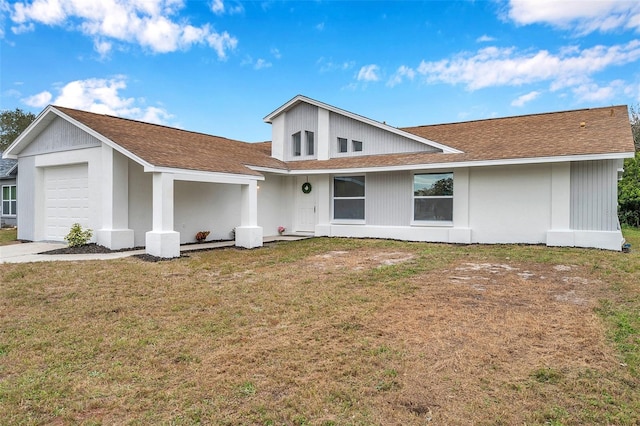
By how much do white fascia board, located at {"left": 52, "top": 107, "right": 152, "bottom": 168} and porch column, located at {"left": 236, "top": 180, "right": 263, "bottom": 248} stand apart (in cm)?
321

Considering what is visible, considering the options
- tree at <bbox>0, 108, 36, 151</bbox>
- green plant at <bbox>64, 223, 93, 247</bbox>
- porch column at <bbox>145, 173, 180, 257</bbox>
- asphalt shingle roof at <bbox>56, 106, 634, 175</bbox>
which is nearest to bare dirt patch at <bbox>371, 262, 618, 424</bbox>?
asphalt shingle roof at <bbox>56, 106, 634, 175</bbox>

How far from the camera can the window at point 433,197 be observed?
40.5ft

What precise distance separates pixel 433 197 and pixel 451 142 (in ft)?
7.40

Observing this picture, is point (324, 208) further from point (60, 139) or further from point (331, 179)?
point (60, 139)

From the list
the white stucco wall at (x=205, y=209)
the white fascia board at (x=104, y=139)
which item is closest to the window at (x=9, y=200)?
the white fascia board at (x=104, y=139)

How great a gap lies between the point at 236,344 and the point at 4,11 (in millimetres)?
17293

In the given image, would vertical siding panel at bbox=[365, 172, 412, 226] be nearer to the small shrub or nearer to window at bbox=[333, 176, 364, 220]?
window at bbox=[333, 176, 364, 220]

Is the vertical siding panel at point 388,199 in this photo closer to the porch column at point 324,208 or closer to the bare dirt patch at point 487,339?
the porch column at point 324,208

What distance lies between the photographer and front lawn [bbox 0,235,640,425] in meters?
2.89

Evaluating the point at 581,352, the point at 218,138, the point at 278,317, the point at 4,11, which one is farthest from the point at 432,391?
the point at 4,11

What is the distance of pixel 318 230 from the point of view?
1459 centimetres

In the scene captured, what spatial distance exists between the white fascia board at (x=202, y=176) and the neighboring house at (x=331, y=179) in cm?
3

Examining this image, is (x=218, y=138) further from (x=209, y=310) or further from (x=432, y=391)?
(x=432, y=391)

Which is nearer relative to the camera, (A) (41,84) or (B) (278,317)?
(B) (278,317)
